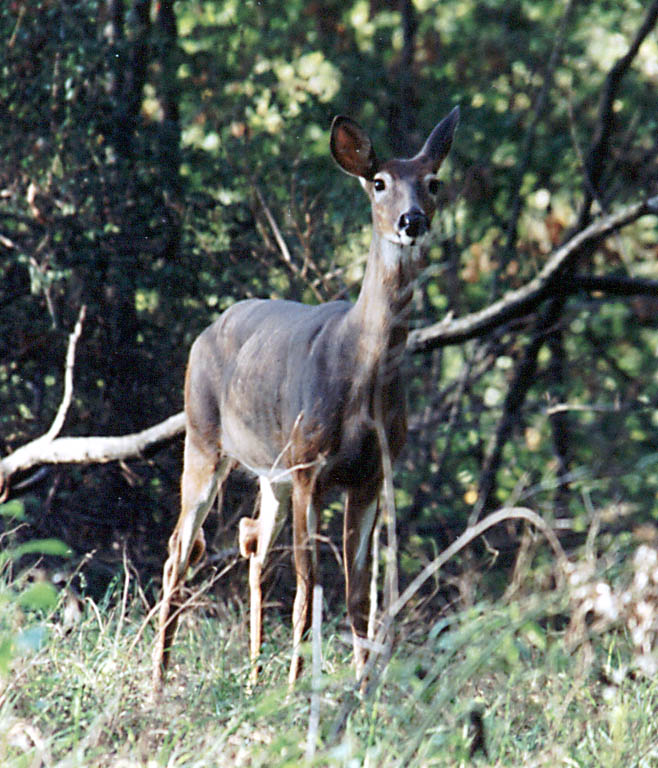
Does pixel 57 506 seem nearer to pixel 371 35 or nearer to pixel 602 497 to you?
pixel 602 497

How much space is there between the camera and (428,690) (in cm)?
339

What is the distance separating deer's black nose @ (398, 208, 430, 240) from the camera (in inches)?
188

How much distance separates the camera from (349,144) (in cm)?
542

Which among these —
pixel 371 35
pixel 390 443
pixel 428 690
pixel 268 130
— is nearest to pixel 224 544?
pixel 390 443

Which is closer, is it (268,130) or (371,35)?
(268,130)

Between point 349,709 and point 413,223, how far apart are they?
198cm

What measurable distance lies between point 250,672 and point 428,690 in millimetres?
1270

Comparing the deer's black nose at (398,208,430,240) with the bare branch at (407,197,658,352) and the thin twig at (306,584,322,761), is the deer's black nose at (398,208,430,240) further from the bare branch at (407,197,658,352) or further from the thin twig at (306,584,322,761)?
the thin twig at (306,584,322,761)

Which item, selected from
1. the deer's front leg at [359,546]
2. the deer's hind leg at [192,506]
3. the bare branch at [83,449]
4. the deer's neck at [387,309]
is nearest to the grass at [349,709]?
the deer's front leg at [359,546]

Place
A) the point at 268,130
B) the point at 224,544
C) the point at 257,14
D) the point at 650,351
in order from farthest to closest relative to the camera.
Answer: the point at 650,351 → the point at 257,14 → the point at 268,130 → the point at 224,544

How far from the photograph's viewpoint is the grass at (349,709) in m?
3.15

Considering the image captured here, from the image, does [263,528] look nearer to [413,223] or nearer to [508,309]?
[508,309]

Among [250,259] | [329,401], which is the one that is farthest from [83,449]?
[329,401]

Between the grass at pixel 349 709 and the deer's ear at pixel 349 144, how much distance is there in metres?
1.94
